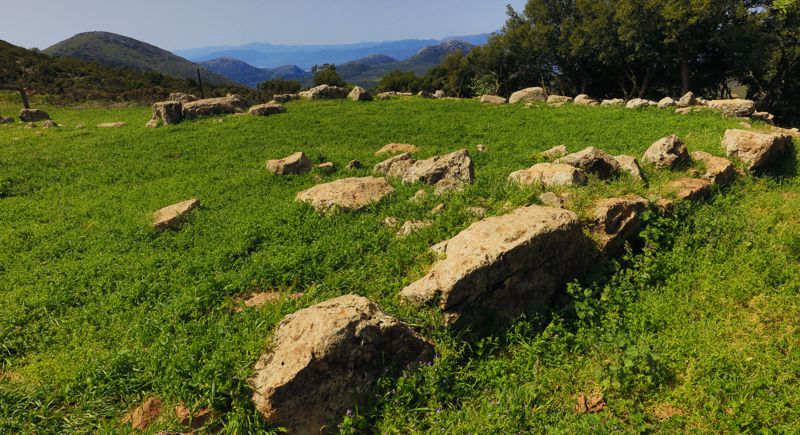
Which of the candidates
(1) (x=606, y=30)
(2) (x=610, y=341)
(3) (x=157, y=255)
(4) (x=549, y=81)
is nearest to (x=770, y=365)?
(2) (x=610, y=341)

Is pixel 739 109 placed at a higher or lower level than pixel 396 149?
higher

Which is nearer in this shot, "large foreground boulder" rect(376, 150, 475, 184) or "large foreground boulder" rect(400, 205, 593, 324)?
"large foreground boulder" rect(400, 205, 593, 324)

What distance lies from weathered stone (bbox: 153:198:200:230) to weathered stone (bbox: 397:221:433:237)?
658 centimetres

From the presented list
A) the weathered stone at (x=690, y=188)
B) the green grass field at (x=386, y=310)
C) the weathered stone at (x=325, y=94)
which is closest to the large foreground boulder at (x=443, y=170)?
the green grass field at (x=386, y=310)

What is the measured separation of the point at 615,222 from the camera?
8570 millimetres

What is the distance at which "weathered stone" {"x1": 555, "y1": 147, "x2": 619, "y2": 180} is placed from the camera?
11.4m

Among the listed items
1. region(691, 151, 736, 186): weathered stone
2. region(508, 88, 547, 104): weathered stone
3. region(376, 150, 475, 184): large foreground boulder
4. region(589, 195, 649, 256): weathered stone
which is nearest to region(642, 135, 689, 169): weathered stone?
region(691, 151, 736, 186): weathered stone

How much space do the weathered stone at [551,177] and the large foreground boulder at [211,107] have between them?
76.3 ft

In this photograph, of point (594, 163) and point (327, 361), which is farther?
point (594, 163)

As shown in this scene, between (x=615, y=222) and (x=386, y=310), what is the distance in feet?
17.5

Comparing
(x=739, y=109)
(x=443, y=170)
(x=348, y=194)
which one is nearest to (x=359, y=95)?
(x=443, y=170)

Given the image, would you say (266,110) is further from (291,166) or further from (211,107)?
(291,166)

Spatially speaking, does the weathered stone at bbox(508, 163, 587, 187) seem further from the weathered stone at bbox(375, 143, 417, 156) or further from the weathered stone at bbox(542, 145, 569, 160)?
the weathered stone at bbox(375, 143, 417, 156)

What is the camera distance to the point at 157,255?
9.77 m
